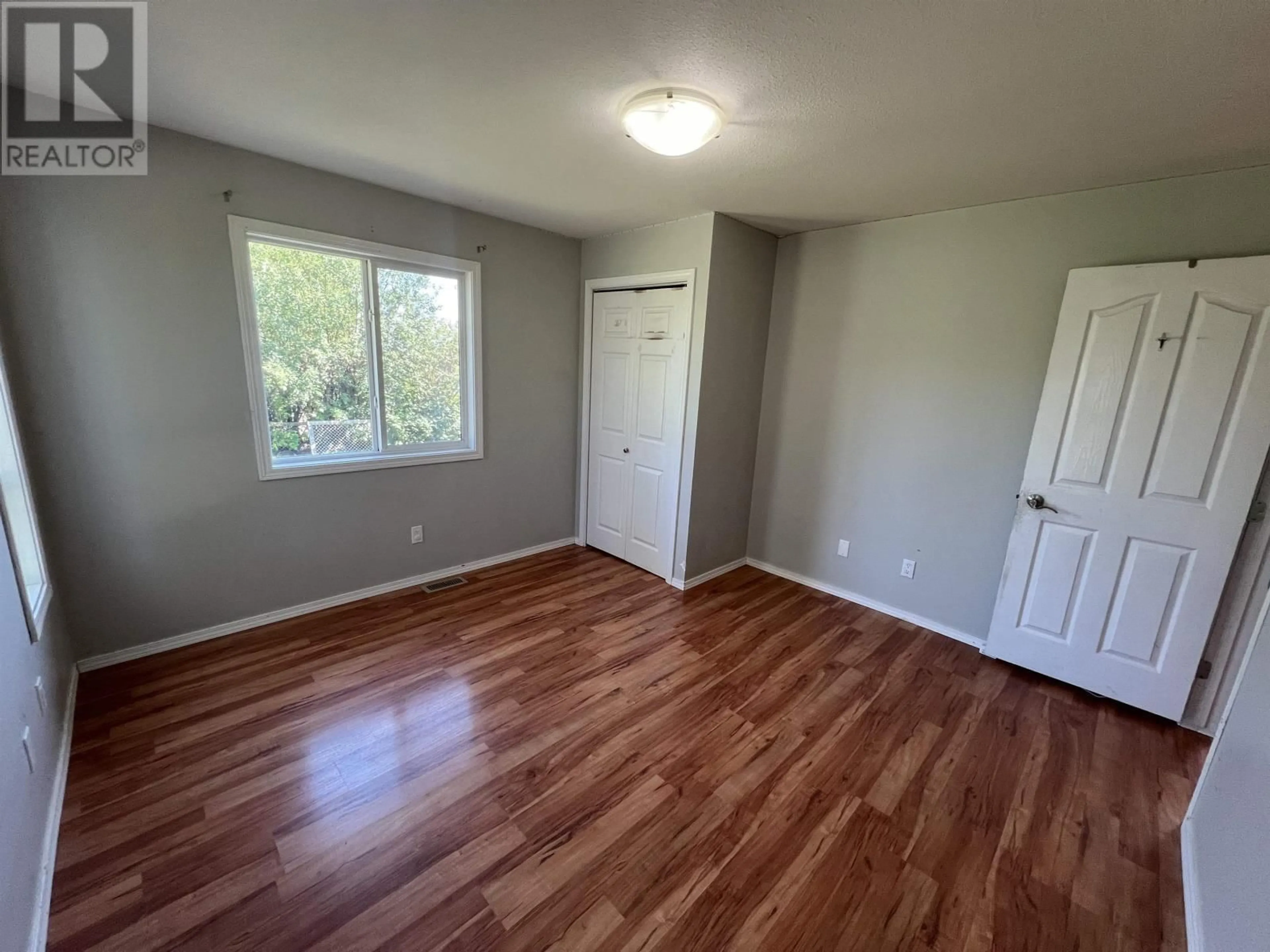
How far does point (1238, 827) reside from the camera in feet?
4.31

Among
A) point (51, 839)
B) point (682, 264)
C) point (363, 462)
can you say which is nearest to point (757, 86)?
point (682, 264)

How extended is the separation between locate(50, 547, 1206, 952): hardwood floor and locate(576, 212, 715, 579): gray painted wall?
101 cm

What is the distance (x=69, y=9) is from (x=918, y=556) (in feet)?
13.4

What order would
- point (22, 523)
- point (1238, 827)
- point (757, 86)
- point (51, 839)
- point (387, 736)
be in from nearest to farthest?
point (1238, 827)
point (51, 839)
point (757, 86)
point (22, 523)
point (387, 736)

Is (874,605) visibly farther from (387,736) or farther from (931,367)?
(387,736)

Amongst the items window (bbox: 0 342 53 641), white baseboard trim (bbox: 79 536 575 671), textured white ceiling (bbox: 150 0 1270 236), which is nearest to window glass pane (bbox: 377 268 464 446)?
textured white ceiling (bbox: 150 0 1270 236)

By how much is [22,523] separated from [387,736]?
5.10 feet

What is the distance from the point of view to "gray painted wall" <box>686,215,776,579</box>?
306 cm

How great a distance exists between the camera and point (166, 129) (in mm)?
2090

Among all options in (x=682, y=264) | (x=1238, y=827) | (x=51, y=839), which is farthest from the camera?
(x=682, y=264)

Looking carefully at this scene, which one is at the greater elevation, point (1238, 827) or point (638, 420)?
point (638, 420)

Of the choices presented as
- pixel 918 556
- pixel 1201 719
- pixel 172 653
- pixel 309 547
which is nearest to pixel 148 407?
pixel 309 547

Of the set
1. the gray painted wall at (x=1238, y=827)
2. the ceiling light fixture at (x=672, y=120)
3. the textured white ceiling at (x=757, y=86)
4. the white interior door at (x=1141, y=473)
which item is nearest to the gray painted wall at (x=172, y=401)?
the textured white ceiling at (x=757, y=86)

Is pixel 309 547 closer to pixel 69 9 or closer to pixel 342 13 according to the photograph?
pixel 69 9
